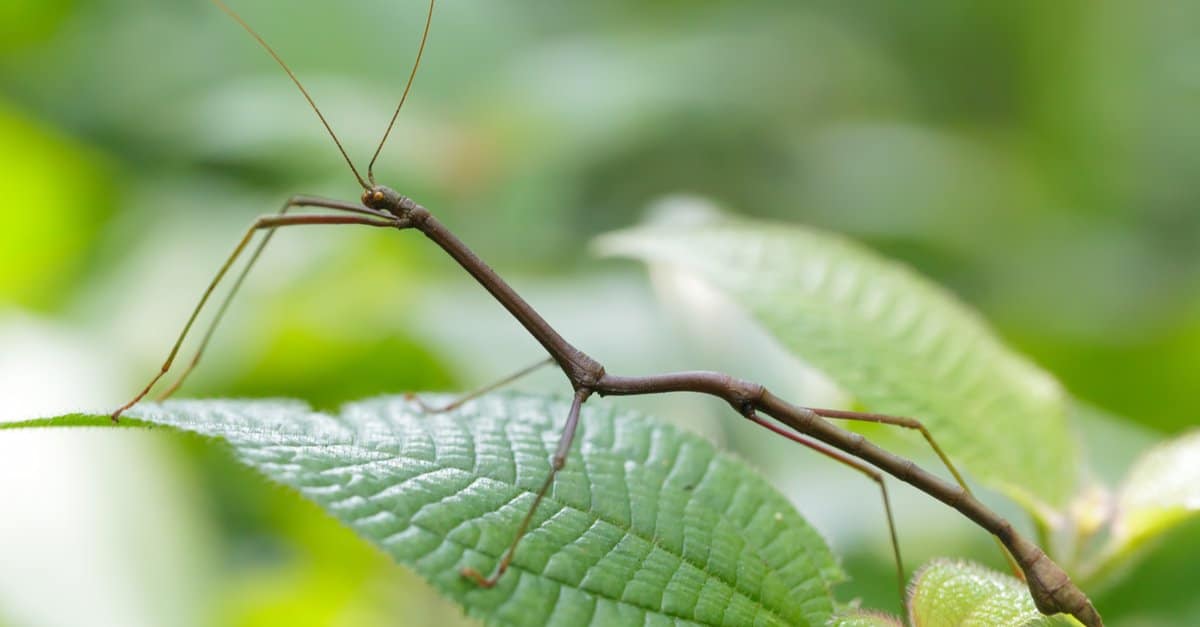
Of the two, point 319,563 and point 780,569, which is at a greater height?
point 780,569

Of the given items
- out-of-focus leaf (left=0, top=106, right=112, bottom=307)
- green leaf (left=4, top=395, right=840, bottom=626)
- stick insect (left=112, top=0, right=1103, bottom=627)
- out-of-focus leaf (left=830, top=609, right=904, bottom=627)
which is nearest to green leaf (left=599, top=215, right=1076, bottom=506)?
stick insect (left=112, top=0, right=1103, bottom=627)

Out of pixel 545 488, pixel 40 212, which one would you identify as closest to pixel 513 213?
pixel 40 212

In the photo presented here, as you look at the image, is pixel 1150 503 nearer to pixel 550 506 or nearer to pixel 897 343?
pixel 897 343

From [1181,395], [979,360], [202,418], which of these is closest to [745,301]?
[979,360]

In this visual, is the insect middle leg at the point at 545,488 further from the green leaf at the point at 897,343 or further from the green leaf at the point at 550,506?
the green leaf at the point at 897,343

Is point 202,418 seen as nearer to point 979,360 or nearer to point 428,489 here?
point 428,489

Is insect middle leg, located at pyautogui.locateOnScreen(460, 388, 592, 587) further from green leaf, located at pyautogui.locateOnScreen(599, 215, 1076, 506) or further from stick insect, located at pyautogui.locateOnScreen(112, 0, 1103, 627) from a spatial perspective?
green leaf, located at pyautogui.locateOnScreen(599, 215, 1076, 506)

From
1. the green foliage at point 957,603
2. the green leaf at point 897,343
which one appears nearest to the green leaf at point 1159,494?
the green leaf at point 897,343
